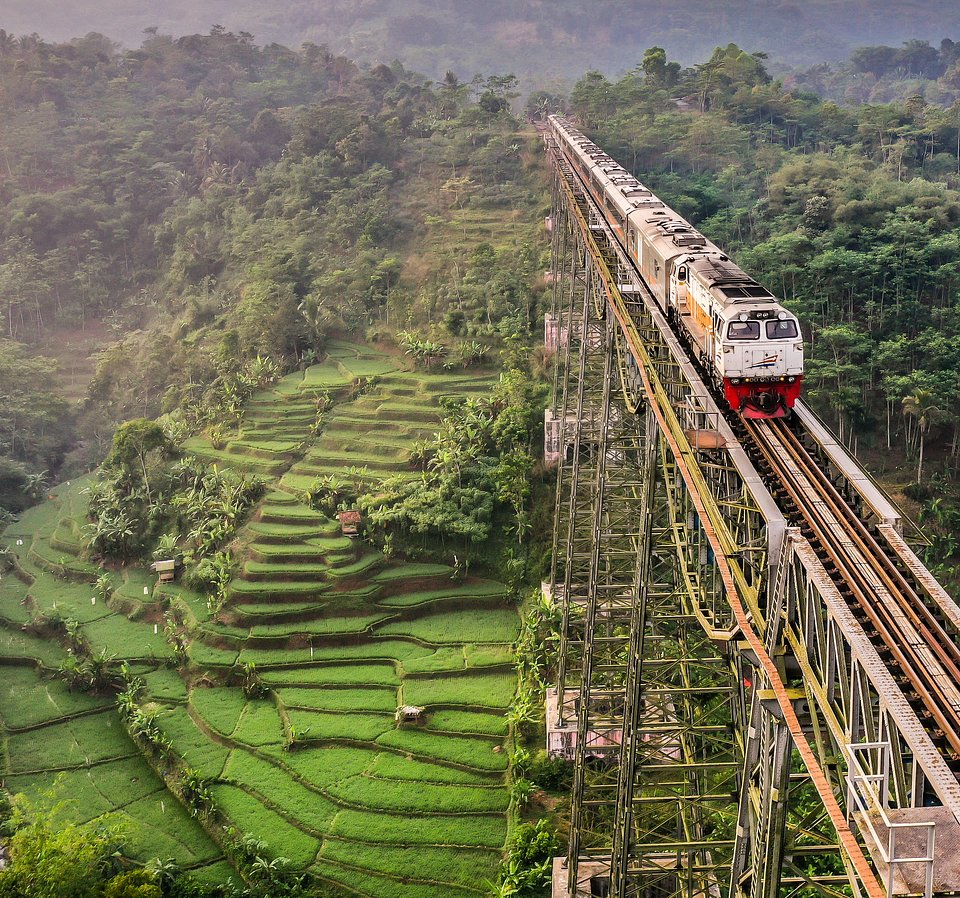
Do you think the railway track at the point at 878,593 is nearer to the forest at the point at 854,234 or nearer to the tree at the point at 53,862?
the tree at the point at 53,862

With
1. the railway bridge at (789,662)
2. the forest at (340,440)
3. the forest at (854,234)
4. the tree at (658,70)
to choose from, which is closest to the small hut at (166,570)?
the forest at (340,440)

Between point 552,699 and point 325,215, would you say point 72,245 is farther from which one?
point 552,699

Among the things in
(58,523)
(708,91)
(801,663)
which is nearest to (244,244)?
(58,523)

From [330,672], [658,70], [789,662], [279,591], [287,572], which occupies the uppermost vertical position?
[658,70]

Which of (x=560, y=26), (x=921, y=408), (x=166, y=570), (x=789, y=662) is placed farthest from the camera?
(x=560, y=26)

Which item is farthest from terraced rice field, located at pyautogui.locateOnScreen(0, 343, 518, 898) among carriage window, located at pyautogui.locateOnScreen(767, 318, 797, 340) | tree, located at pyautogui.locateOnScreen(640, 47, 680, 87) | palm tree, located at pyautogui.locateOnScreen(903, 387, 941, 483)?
tree, located at pyautogui.locateOnScreen(640, 47, 680, 87)

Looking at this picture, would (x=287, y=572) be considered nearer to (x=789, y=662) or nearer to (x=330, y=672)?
(x=330, y=672)

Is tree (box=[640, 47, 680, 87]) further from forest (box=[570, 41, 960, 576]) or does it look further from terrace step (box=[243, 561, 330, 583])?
terrace step (box=[243, 561, 330, 583])

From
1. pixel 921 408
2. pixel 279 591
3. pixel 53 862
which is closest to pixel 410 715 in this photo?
pixel 279 591

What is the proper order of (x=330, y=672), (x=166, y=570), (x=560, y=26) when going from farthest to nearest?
1. (x=560, y=26)
2. (x=166, y=570)
3. (x=330, y=672)
